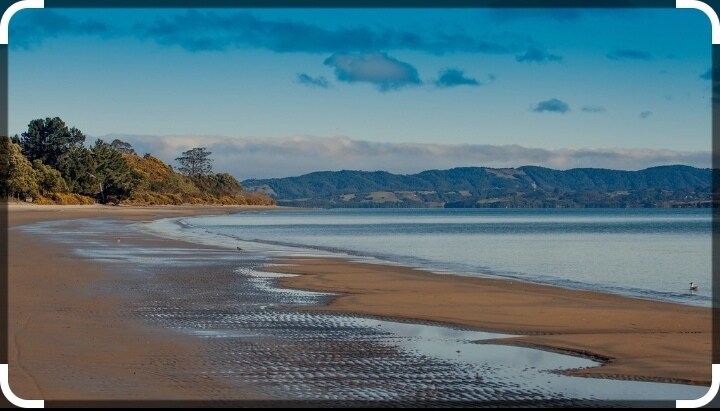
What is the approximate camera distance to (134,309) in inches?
662

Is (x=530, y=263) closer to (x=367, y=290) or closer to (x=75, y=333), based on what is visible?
(x=367, y=290)

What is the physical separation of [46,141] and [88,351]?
4688 inches

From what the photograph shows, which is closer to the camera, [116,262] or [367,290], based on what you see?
[367,290]

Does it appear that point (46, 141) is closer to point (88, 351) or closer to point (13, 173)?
point (13, 173)

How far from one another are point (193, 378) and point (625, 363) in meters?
6.11

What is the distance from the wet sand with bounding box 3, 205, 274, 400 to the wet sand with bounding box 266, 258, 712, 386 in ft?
16.4

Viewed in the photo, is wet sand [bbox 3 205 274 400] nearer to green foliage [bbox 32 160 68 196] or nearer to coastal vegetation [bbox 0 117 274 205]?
coastal vegetation [bbox 0 117 274 205]

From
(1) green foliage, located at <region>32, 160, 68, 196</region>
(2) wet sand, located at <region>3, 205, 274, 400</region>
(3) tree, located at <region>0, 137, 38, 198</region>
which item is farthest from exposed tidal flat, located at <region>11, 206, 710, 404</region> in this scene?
(1) green foliage, located at <region>32, 160, 68, 196</region>

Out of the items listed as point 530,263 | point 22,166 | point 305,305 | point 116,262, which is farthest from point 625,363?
point 22,166

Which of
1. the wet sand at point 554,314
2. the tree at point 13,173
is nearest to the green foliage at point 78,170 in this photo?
the tree at point 13,173

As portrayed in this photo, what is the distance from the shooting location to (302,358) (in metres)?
11.9

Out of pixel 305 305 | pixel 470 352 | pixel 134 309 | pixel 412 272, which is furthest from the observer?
pixel 412 272

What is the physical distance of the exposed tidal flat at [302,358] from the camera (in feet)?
32.0

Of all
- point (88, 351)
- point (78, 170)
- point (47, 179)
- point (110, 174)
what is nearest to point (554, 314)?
point (88, 351)
